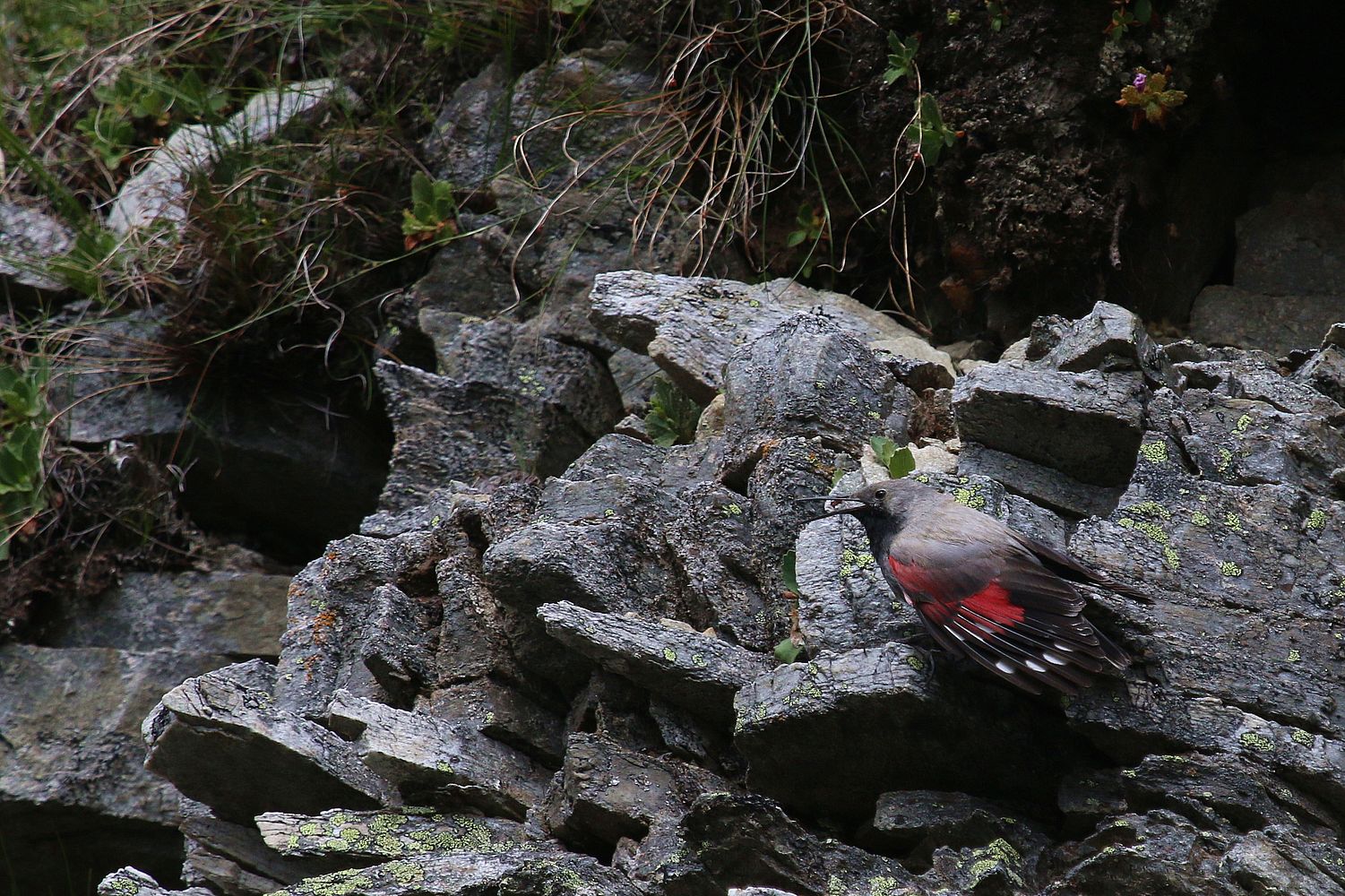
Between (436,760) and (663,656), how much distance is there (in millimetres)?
786

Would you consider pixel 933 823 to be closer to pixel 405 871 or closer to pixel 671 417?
pixel 405 871

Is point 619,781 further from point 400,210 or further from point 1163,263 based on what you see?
→ point 400,210

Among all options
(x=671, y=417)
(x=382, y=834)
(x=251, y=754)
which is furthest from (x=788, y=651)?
(x=251, y=754)

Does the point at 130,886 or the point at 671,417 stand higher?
the point at 671,417

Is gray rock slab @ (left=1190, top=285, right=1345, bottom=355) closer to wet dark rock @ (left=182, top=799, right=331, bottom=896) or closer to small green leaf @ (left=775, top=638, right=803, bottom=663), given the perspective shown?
small green leaf @ (left=775, top=638, right=803, bottom=663)

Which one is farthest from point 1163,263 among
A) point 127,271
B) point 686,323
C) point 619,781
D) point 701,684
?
point 127,271

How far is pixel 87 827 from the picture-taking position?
5688mm

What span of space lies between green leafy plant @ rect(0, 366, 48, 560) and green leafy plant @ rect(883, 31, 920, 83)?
437cm

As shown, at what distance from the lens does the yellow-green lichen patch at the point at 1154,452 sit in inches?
154

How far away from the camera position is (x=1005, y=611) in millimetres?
3236

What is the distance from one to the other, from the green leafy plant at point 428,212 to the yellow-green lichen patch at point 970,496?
10.9 ft

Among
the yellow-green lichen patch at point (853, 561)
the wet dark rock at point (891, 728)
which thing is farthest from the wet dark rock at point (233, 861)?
the yellow-green lichen patch at point (853, 561)

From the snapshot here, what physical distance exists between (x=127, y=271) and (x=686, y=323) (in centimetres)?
318

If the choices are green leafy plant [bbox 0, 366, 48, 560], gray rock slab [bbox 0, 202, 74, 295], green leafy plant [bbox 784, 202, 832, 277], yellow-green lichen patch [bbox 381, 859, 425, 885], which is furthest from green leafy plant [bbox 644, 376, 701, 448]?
gray rock slab [bbox 0, 202, 74, 295]
